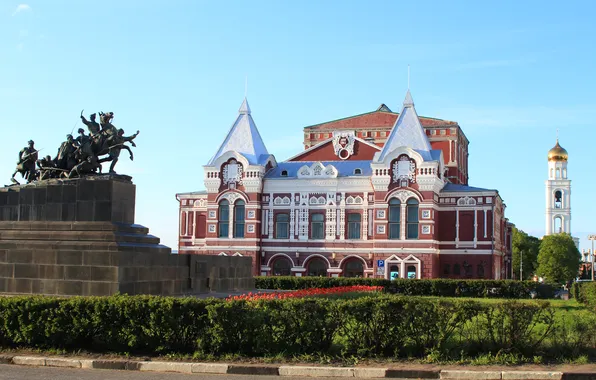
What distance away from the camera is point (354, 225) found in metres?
50.2

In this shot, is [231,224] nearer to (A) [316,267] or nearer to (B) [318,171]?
(A) [316,267]

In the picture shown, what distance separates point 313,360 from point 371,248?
122ft

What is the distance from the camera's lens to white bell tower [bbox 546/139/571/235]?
116 metres

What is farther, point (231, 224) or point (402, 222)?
point (231, 224)

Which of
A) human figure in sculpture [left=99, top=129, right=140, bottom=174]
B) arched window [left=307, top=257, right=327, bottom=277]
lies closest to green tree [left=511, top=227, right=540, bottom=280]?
arched window [left=307, top=257, right=327, bottom=277]

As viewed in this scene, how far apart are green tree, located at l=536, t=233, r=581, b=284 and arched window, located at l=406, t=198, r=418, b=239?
43.6 meters

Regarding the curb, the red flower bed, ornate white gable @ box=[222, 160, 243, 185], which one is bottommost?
the curb

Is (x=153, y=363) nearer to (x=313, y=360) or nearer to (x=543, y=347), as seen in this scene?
(x=313, y=360)

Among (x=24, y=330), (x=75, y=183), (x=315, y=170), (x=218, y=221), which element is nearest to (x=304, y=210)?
(x=315, y=170)

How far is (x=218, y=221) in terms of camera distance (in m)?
52.4

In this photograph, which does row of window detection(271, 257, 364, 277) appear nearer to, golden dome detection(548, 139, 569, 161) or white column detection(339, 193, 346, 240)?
white column detection(339, 193, 346, 240)

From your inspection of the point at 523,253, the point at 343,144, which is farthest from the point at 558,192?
the point at 343,144

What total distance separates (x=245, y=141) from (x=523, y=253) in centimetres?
6003

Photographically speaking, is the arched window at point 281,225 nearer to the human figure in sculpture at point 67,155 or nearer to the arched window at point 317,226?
the arched window at point 317,226
